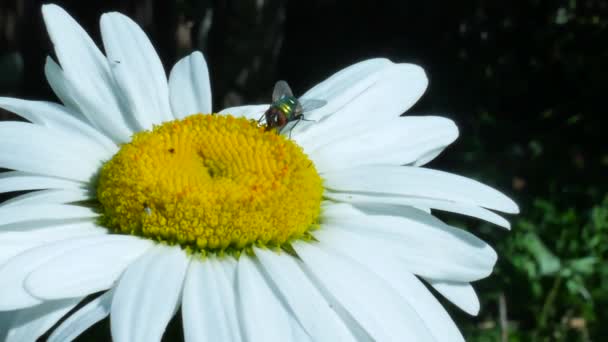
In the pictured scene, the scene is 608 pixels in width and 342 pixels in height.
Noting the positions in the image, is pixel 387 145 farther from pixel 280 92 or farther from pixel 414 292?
pixel 414 292

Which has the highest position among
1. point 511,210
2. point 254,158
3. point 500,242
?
point 254,158

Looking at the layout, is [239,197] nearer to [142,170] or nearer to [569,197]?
[142,170]

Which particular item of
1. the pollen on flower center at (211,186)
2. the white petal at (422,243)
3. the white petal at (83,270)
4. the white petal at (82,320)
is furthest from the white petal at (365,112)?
the white petal at (82,320)

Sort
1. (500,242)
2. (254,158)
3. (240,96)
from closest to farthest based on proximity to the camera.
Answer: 1. (254,158)
2. (500,242)
3. (240,96)

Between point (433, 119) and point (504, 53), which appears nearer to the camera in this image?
point (433, 119)

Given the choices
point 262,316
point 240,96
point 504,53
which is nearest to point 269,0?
point 240,96

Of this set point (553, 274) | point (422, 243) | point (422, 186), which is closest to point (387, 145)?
point (422, 186)
